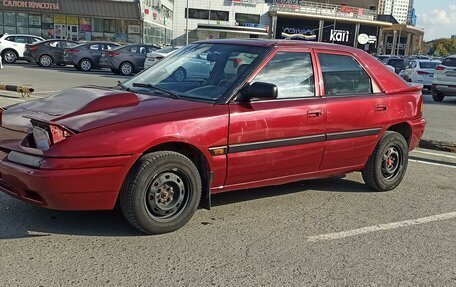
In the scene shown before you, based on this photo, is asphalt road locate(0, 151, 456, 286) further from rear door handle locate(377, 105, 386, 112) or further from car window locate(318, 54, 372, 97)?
car window locate(318, 54, 372, 97)

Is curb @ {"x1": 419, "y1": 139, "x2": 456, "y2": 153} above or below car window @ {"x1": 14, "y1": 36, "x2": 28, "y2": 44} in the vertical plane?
below

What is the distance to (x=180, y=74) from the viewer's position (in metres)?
4.91

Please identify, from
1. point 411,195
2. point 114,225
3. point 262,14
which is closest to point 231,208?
point 114,225

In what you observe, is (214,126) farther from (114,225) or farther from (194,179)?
(114,225)

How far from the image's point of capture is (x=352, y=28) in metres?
92.1

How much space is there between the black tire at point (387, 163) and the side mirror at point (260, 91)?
1854mm

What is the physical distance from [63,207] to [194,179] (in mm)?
1086

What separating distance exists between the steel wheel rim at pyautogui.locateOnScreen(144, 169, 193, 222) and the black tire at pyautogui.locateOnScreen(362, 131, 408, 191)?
8.03 feet

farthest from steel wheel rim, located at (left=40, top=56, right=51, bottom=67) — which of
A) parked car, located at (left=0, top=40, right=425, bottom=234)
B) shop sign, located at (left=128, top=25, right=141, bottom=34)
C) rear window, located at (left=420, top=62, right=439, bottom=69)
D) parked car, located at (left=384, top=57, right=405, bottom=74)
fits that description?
parked car, located at (left=0, top=40, right=425, bottom=234)

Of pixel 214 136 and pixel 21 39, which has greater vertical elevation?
pixel 21 39

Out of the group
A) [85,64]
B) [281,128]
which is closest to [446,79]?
Answer: [281,128]

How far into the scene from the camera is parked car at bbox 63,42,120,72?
24.5 metres

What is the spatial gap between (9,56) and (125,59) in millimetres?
8748

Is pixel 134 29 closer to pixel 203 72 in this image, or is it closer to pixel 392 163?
pixel 392 163
